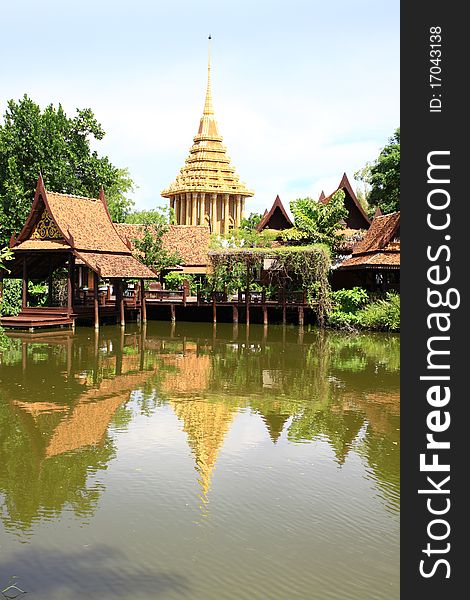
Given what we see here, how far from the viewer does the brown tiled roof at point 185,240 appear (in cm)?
3394

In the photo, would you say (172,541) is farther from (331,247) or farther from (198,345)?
(331,247)

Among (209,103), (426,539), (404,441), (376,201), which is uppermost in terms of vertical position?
(209,103)

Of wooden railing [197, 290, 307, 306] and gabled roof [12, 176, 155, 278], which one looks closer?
gabled roof [12, 176, 155, 278]

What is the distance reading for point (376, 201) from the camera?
127 ft

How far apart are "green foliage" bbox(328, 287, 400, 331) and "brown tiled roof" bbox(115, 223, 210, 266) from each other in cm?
759

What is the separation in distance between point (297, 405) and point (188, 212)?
41564 mm

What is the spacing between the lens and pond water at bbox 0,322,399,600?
18.4 feet

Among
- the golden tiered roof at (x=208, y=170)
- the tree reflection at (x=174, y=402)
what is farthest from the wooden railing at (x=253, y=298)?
the golden tiered roof at (x=208, y=170)

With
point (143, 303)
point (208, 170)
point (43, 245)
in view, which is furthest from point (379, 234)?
point (208, 170)

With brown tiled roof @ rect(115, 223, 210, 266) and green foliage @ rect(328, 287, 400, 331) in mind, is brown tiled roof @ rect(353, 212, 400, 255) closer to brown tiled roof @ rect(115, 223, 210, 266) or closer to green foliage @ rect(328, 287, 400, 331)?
green foliage @ rect(328, 287, 400, 331)

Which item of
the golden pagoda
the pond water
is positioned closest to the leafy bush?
the pond water

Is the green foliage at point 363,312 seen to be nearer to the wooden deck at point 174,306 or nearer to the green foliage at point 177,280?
the wooden deck at point 174,306

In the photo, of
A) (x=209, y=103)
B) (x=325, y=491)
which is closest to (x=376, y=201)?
(x=209, y=103)

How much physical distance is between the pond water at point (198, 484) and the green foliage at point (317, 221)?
16928 mm
